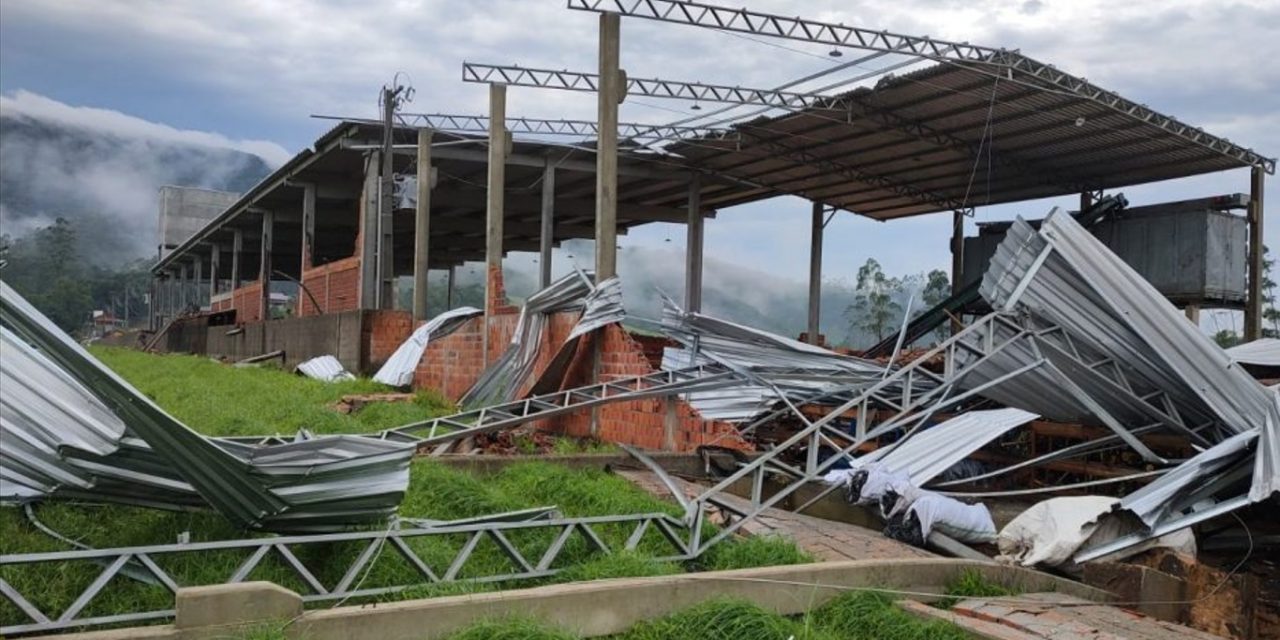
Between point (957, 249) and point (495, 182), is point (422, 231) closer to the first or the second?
point (495, 182)

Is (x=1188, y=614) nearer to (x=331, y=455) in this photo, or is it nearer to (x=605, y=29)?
(x=331, y=455)

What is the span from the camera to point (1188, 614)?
5.43 metres

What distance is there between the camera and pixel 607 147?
1232 cm

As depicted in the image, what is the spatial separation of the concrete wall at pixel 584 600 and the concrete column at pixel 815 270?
63.1 feet

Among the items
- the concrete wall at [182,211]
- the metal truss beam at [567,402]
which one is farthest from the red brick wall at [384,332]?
the concrete wall at [182,211]

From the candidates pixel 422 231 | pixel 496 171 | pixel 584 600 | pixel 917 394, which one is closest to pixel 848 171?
pixel 496 171

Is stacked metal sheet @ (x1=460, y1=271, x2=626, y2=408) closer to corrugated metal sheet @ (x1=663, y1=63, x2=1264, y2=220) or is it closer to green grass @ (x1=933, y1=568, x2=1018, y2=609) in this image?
green grass @ (x1=933, y1=568, x2=1018, y2=609)

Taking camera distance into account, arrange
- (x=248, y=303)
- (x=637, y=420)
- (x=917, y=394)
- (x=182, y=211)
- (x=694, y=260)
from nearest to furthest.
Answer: (x=917, y=394), (x=637, y=420), (x=694, y=260), (x=248, y=303), (x=182, y=211)

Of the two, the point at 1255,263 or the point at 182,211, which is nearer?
the point at 1255,263

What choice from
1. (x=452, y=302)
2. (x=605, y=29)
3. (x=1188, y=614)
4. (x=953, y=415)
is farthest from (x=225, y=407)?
(x=452, y=302)

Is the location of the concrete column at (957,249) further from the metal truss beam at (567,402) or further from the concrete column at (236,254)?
the concrete column at (236,254)

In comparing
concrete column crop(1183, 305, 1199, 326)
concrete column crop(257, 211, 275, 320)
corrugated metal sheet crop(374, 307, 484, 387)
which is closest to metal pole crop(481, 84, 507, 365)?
corrugated metal sheet crop(374, 307, 484, 387)

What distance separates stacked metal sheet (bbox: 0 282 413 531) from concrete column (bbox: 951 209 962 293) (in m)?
19.1

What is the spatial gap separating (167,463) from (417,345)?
1110cm
